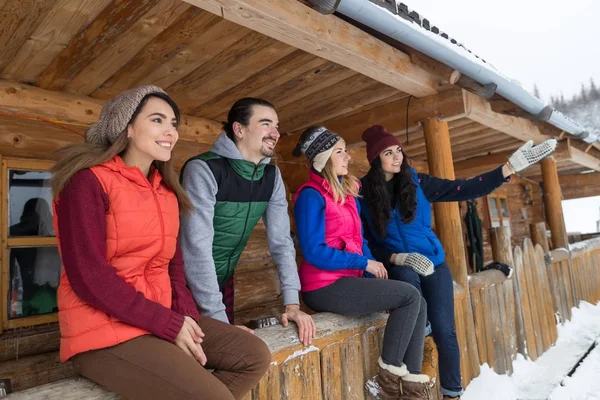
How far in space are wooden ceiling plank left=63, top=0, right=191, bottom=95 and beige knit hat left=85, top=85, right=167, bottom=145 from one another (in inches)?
34.8

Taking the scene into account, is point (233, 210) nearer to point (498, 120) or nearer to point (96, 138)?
point (96, 138)

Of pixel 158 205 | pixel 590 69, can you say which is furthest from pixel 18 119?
pixel 590 69

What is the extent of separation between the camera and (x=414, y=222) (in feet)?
10.4

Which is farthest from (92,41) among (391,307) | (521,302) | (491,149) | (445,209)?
(491,149)

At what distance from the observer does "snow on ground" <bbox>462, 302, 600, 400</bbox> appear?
11.4 feet

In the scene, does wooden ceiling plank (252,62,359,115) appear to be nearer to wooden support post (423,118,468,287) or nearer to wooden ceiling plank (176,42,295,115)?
wooden ceiling plank (176,42,295,115)

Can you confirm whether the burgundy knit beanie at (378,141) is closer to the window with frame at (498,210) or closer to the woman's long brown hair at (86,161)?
the woman's long brown hair at (86,161)

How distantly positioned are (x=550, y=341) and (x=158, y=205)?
202 inches

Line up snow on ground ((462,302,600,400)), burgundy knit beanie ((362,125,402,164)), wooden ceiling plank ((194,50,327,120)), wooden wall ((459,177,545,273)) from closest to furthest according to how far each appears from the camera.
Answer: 1. burgundy knit beanie ((362,125,402,164))
2. wooden ceiling plank ((194,50,327,120))
3. snow on ground ((462,302,600,400))
4. wooden wall ((459,177,545,273))

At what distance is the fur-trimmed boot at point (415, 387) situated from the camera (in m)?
2.38

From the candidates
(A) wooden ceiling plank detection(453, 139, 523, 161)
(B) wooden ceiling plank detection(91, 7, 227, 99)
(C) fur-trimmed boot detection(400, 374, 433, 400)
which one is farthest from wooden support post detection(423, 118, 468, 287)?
(A) wooden ceiling plank detection(453, 139, 523, 161)

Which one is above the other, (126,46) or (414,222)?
(126,46)

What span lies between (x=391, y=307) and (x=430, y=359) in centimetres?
65

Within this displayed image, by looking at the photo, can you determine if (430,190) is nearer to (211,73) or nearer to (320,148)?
(320,148)
